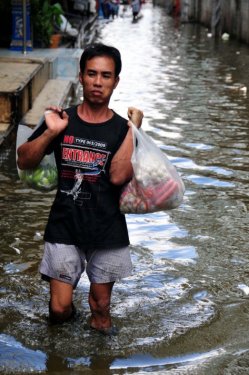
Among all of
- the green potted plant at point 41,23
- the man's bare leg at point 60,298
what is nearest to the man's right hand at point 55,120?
the man's bare leg at point 60,298

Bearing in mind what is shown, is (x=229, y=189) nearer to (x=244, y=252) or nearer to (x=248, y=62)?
(x=244, y=252)

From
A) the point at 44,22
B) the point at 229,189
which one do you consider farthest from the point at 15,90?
the point at 44,22

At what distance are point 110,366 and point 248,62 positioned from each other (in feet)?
58.2

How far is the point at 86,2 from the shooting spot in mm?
29062

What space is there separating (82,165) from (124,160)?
22cm

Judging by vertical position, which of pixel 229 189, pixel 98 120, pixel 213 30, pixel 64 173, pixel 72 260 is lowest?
pixel 213 30

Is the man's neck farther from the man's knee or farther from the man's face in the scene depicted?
the man's knee

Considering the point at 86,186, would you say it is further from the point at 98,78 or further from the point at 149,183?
the point at 98,78

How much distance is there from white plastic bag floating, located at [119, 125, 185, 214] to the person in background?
0.31ft

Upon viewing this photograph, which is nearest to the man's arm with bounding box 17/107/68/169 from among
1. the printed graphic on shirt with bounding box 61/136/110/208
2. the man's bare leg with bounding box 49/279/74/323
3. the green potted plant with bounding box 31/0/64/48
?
the printed graphic on shirt with bounding box 61/136/110/208

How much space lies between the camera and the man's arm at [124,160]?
4.01 meters

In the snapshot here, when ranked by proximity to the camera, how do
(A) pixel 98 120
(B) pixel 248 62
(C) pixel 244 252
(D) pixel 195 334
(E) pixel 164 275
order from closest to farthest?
(A) pixel 98 120
(D) pixel 195 334
(E) pixel 164 275
(C) pixel 244 252
(B) pixel 248 62

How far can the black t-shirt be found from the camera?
3.98 m

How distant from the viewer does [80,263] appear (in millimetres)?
4152
